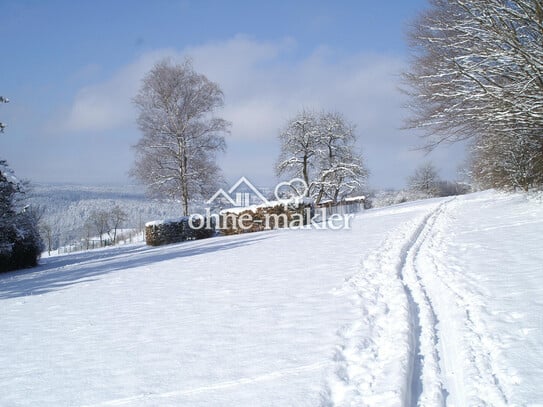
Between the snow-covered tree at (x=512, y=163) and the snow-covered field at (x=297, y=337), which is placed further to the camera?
the snow-covered tree at (x=512, y=163)

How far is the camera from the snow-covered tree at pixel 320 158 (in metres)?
28.4

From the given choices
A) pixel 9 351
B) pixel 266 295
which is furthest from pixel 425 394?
pixel 9 351

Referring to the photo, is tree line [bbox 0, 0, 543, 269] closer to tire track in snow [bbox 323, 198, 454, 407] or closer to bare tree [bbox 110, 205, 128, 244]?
tire track in snow [bbox 323, 198, 454, 407]

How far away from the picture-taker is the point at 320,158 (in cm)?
2903

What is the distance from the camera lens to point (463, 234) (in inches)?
381

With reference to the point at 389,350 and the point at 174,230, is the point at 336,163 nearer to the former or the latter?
the point at 174,230

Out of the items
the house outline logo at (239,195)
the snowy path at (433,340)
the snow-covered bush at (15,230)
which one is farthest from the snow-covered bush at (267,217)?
the snowy path at (433,340)

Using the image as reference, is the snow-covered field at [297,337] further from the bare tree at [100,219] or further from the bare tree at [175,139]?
the bare tree at [100,219]

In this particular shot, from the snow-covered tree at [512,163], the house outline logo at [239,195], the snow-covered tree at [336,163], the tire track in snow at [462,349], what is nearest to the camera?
the tire track in snow at [462,349]

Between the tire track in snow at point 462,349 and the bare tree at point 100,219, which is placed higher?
the bare tree at point 100,219

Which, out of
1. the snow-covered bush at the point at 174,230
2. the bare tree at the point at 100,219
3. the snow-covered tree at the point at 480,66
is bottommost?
the snow-covered bush at the point at 174,230

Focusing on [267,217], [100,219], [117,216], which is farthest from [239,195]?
[100,219]

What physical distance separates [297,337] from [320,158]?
26098 mm

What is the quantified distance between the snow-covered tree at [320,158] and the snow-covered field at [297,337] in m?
21.4
